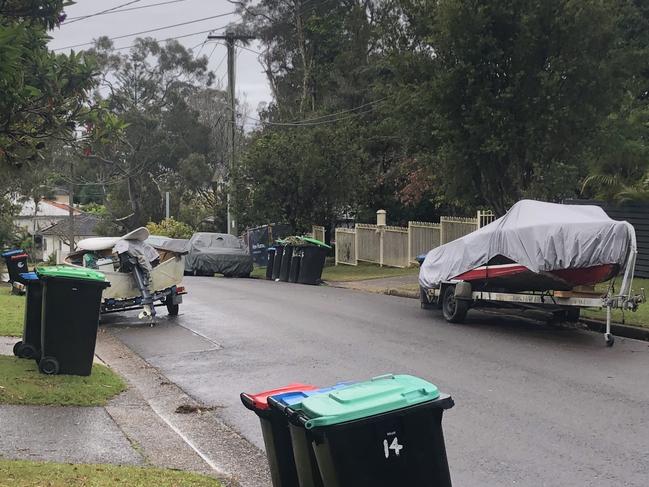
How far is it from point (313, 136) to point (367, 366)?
69.1ft

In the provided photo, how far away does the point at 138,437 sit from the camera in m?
6.63

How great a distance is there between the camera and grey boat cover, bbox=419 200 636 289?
37.0ft

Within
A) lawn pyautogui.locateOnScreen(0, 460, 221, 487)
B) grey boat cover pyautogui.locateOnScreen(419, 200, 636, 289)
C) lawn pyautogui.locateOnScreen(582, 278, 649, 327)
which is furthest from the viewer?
lawn pyautogui.locateOnScreen(582, 278, 649, 327)

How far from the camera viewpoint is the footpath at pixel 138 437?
19.1ft

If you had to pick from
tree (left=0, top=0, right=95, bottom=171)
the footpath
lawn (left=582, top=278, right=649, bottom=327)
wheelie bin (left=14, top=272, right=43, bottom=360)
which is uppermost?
tree (left=0, top=0, right=95, bottom=171)

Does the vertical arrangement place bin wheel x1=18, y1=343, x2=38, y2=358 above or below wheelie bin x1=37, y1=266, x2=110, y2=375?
below

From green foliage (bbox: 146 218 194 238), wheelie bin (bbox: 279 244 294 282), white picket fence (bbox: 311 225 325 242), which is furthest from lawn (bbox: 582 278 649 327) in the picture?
green foliage (bbox: 146 218 194 238)

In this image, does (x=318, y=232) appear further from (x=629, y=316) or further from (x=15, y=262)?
(x=15, y=262)

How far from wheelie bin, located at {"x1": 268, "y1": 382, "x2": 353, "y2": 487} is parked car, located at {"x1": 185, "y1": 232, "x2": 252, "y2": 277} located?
24.1 metres

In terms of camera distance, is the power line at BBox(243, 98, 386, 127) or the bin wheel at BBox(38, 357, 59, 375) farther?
the power line at BBox(243, 98, 386, 127)

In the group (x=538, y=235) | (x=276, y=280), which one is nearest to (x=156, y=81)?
(x=276, y=280)

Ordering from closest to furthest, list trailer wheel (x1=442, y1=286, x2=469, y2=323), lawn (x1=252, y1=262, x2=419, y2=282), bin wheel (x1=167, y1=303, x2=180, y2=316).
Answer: trailer wheel (x1=442, y1=286, x2=469, y2=323)
bin wheel (x1=167, y1=303, x2=180, y2=316)
lawn (x1=252, y1=262, x2=419, y2=282)

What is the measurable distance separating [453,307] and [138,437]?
828cm

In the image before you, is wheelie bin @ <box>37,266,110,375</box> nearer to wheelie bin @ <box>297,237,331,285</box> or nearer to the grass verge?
the grass verge
